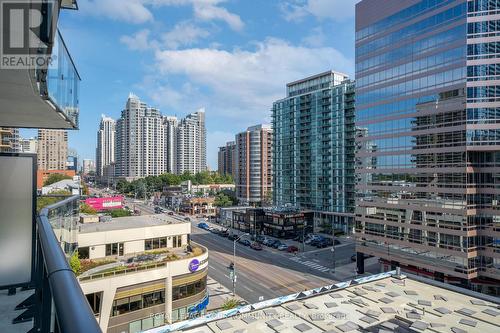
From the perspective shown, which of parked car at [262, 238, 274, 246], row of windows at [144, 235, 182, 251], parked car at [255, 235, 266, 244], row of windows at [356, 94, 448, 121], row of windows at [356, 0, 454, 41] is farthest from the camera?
parked car at [255, 235, 266, 244]

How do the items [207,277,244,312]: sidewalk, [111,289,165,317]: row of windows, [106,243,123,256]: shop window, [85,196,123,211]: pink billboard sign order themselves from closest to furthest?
[111,289,165,317]: row of windows
[106,243,123,256]: shop window
[207,277,244,312]: sidewalk
[85,196,123,211]: pink billboard sign

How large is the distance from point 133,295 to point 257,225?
50.2 meters

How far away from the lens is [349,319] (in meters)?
20.5

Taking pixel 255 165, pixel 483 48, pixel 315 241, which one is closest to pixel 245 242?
pixel 315 241

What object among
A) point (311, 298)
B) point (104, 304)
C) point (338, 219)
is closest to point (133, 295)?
point (104, 304)

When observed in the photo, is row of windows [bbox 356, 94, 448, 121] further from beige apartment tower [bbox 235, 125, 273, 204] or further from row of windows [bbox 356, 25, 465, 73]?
beige apartment tower [bbox 235, 125, 273, 204]

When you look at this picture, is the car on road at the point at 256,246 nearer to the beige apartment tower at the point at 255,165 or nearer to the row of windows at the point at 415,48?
the row of windows at the point at 415,48

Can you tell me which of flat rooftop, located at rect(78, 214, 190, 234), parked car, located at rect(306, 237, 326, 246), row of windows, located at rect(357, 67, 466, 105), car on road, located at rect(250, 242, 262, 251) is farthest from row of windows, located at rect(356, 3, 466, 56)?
car on road, located at rect(250, 242, 262, 251)

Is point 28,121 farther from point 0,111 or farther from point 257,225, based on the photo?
point 257,225

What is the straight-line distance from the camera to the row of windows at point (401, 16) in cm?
4091

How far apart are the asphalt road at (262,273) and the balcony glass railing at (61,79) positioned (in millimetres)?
35358

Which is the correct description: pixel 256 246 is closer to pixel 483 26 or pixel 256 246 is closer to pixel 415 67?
pixel 415 67

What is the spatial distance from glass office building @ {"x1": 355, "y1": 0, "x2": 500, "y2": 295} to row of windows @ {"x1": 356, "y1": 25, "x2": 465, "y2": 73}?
0.42 ft

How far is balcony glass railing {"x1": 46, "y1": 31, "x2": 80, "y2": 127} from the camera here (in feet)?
15.6
